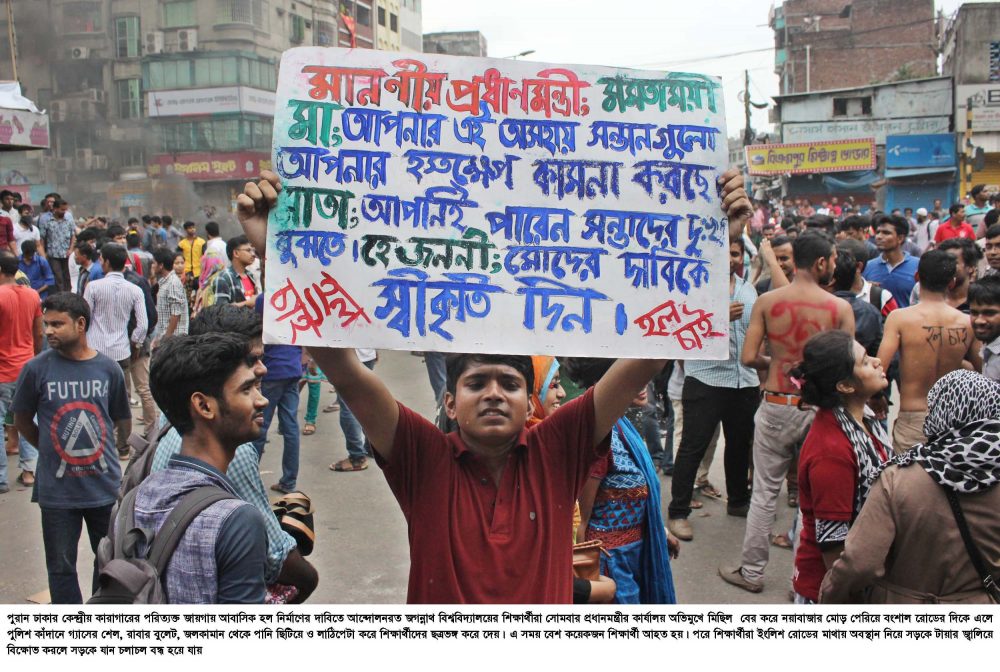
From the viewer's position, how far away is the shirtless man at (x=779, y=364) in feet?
16.6

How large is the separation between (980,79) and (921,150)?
3.32 metres

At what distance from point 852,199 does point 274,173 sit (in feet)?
122

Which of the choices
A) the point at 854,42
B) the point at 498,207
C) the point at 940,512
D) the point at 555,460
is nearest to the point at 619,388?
the point at 555,460

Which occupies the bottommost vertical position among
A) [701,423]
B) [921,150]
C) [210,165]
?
[701,423]

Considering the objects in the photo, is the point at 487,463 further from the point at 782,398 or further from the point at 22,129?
the point at 22,129

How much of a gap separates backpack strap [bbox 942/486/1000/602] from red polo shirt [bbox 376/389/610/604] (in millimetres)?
1103

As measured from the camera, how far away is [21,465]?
7.14 m

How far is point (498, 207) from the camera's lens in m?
2.36

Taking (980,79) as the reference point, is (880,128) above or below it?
below

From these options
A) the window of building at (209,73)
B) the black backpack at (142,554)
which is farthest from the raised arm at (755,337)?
the window of building at (209,73)

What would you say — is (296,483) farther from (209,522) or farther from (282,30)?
(282,30)

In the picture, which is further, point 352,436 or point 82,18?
point 82,18

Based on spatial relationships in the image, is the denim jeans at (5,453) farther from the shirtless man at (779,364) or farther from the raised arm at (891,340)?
the raised arm at (891,340)
